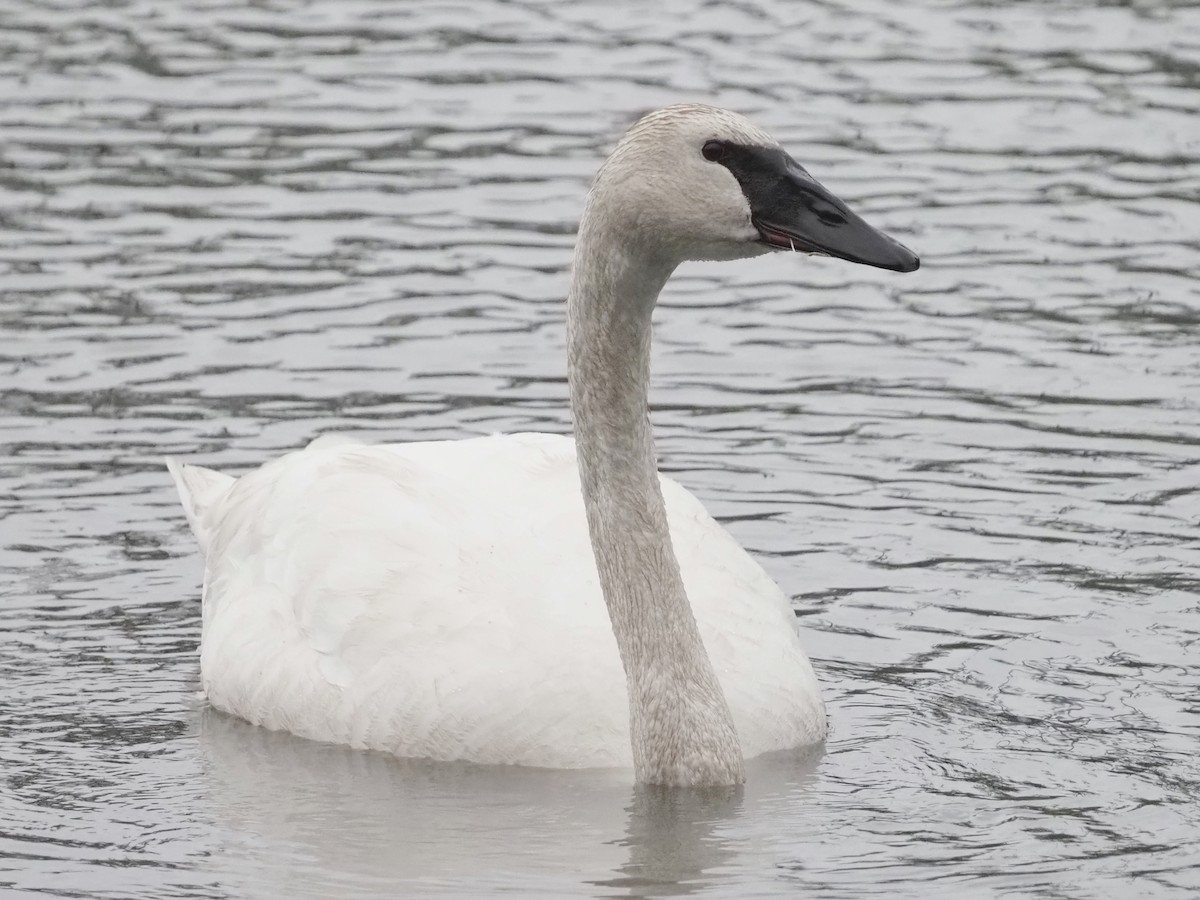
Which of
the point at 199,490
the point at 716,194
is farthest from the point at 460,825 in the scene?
the point at 199,490

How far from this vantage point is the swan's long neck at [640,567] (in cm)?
828

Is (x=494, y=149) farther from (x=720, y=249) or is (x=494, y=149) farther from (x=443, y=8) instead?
(x=720, y=249)

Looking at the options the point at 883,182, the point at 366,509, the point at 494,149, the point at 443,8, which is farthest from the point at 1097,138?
the point at 366,509

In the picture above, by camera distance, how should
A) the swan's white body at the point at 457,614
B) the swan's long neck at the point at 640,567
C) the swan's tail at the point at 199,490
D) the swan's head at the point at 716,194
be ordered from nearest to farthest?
the swan's head at the point at 716,194
the swan's long neck at the point at 640,567
the swan's white body at the point at 457,614
the swan's tail at the point at 199,490

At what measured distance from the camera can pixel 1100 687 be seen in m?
9.48

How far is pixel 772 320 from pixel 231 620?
4934mm

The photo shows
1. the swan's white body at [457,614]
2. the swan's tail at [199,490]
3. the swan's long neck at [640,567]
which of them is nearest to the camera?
the swan's long neck at [640,567]

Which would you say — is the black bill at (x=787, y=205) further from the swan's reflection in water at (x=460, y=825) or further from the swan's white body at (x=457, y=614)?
the swan's reflection in water at (x=460, y=825)

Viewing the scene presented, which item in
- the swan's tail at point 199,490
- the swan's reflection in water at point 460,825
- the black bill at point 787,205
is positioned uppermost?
the black bill at point 787,205

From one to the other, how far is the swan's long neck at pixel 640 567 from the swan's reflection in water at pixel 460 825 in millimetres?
157

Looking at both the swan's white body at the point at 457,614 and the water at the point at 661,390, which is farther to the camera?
the swan's white body at the point at 457,614

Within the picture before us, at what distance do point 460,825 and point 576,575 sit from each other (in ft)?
3.91

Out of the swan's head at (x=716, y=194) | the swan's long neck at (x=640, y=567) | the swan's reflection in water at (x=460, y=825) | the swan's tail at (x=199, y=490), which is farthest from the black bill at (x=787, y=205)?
the swan's tail at (x=199, y=490)

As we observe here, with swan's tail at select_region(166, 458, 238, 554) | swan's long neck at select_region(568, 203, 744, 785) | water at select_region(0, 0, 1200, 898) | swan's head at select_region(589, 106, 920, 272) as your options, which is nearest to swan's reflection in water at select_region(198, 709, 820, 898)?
water at select_region(0, 0, 1200, 898)
